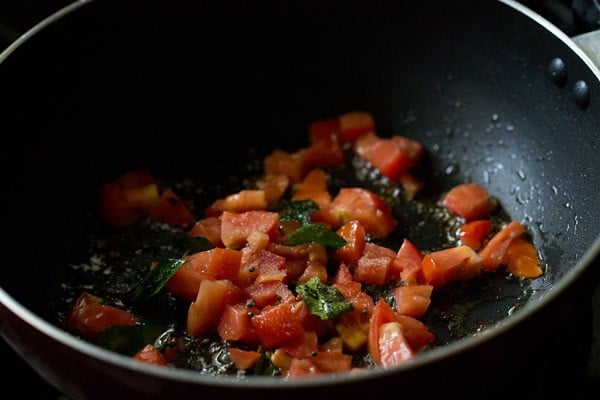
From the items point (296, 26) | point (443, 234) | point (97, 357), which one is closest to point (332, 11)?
point (296, 26)

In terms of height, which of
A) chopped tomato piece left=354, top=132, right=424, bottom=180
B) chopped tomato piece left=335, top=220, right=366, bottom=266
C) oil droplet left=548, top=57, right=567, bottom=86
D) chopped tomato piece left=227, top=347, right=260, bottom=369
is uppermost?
oil droplet left=548, top=57, right=567, bottom=86

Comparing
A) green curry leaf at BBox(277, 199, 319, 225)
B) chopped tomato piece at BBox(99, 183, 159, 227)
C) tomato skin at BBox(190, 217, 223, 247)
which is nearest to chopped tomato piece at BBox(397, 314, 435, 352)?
green curry leaf at BBox(277, 199, 319, 225)

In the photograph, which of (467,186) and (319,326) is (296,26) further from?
(319,326)

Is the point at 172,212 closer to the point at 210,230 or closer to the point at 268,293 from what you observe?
the point at 210,230

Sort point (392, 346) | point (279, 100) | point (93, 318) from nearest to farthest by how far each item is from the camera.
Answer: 1. point (392, 346)
2. point (93, 318)
3. point (279, 100)

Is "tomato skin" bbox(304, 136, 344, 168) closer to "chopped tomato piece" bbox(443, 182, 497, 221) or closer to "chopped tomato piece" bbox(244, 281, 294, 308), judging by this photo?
"chopped tomato piece" bbox(443, 182, 497, 221)

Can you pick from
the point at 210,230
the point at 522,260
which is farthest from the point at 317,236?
the point at 522,260

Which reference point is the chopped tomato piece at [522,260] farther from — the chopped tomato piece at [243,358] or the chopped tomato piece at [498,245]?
the chopped tomato piece at [243,358]
